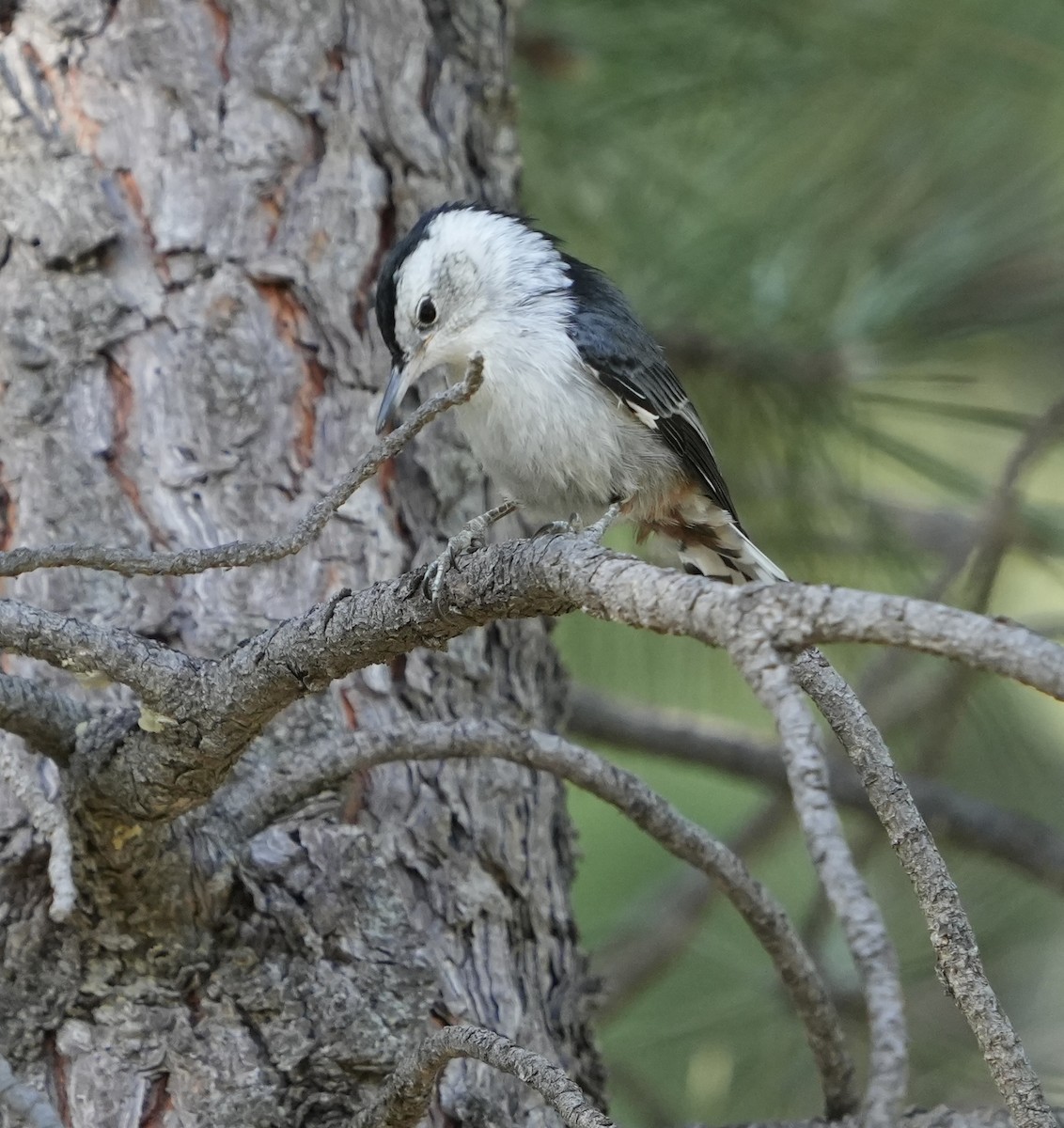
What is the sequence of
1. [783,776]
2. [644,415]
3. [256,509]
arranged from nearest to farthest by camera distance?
[256,509], [644,415], [783,776]

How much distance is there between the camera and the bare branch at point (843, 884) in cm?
77

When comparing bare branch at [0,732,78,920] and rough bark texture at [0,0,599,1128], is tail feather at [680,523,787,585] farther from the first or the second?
bare branch at [0,732,78,920]

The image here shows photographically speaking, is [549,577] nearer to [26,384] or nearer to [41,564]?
[41,564]

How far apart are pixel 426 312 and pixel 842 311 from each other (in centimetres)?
109

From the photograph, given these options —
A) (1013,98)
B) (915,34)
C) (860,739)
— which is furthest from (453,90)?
(860,739)

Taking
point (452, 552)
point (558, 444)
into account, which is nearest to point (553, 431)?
point (558, 444)

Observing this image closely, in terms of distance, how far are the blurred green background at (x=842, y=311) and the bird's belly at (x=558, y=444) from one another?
0.83 meters

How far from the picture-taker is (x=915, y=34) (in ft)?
9.48

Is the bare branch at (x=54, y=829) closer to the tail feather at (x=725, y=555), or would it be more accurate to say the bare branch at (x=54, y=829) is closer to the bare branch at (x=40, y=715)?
the bare branch at (x=40, y=715)

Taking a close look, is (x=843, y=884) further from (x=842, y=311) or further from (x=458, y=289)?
(x=842, y=311)

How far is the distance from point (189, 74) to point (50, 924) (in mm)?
1244

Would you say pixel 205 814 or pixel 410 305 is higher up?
pixel 410 305

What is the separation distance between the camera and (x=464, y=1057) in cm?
130

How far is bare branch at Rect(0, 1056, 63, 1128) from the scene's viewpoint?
101 centimetres
